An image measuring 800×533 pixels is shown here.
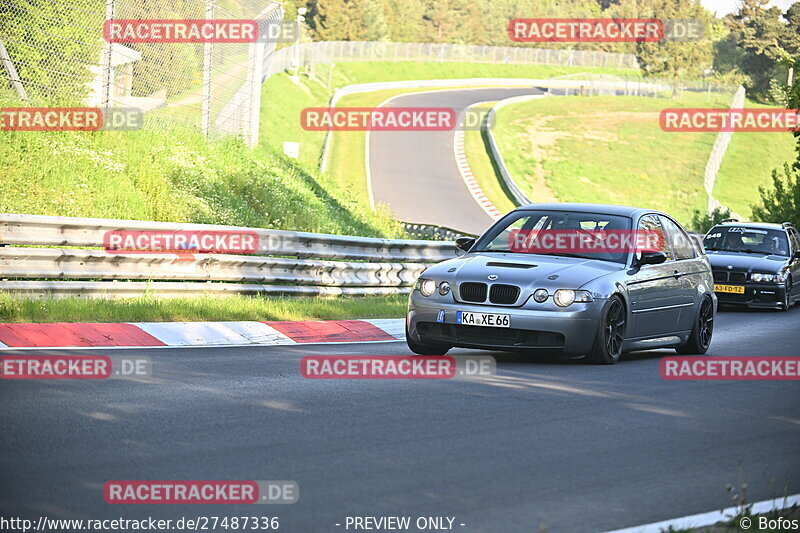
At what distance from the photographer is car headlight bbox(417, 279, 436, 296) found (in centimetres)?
1155

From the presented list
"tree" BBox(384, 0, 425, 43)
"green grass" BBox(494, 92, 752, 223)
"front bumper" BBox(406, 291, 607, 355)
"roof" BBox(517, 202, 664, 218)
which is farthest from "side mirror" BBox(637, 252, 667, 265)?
"tree" BBox(384, 0, 425, 43)

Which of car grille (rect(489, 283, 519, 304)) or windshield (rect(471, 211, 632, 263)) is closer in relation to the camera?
car grille (rect(489, 283, 519, 304))

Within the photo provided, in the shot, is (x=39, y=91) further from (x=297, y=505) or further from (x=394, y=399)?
(x=297, y=505)

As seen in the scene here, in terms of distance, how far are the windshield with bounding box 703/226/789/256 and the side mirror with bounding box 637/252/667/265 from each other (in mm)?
11326

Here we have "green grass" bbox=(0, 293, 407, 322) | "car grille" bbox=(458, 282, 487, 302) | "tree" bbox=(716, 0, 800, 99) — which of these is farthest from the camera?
"tree" bbox=(716, 0, 800, 99)

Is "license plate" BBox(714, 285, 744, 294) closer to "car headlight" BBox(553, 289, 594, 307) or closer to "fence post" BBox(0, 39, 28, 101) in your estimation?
"car headlight" BBox(553, 289, 594, 307)

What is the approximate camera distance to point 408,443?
7172 millimetres

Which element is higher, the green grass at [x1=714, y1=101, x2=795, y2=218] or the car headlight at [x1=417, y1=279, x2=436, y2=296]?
the green grass at [x1=714, y1=101, x2=795, y2=218]

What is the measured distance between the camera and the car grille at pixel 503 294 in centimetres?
1116

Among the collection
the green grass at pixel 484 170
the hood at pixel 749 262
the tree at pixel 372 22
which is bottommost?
the hood at pixel 749 262

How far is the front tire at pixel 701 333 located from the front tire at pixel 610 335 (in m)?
1.88

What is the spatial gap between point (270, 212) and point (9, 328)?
11.7 metres

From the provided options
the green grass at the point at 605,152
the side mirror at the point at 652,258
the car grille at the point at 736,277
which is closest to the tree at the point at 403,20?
the green grass at the point at 605,152

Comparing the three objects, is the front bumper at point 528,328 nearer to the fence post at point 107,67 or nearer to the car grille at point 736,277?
the fence post at point 107,67
